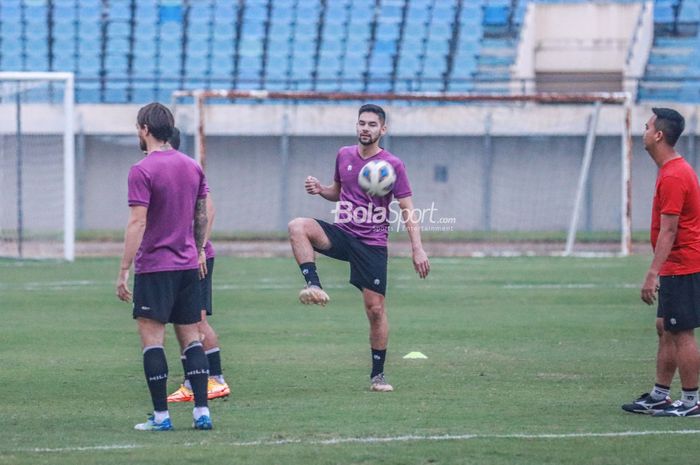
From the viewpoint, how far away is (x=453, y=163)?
1341 inches

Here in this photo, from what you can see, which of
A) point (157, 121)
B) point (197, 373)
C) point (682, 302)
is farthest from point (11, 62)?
point (682, 302)

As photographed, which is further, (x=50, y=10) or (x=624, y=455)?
(x=50, y=10)

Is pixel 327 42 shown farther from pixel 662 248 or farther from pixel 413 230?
pixel 662 248

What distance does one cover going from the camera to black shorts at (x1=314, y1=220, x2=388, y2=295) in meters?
10.1

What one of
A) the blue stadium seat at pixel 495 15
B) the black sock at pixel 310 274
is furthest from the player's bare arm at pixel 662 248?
the blue stadium seat at pixel 495 15


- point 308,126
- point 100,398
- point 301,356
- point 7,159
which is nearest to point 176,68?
point 308,126

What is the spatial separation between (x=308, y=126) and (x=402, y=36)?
6.60m

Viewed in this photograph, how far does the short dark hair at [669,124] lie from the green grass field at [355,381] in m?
2.00

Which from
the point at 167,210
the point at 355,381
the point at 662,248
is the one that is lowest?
the point at 355,381

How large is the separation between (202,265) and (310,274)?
3.51ft

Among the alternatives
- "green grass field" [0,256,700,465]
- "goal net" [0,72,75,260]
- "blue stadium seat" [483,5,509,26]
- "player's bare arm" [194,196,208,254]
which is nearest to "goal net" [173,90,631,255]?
"goal net" [0,72,75,260]

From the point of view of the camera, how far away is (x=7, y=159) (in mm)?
26875

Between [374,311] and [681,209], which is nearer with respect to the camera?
[681,209]

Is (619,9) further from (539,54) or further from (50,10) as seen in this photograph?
(50,10)
